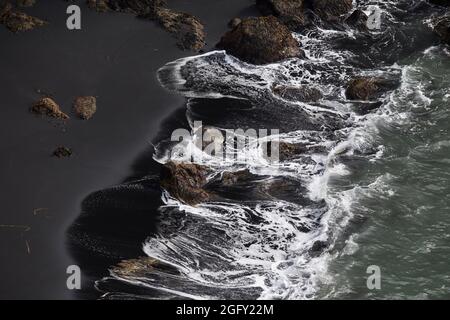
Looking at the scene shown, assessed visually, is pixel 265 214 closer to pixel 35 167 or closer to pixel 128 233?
pixel 128 233

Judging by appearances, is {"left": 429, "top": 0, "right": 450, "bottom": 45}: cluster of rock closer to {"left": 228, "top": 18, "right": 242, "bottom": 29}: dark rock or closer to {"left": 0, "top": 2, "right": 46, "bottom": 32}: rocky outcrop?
{"left": 228, "top": 18, "right": 242, "bottom": 29}: dark rock

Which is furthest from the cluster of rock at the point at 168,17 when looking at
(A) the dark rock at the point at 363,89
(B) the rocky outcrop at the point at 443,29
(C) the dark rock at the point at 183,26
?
(B) the rocky outcrop at the point at 443,29

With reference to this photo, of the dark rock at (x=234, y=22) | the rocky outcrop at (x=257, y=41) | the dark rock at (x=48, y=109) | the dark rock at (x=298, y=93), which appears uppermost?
the dark rock at (x=234, y=22)

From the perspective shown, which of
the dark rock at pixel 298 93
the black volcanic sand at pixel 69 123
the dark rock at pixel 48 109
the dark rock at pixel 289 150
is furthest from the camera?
the dark rock at pixel 298 93

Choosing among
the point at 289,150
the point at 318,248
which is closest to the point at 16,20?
the point at 289,150

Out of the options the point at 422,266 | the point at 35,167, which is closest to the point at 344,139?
the point at 422,266
